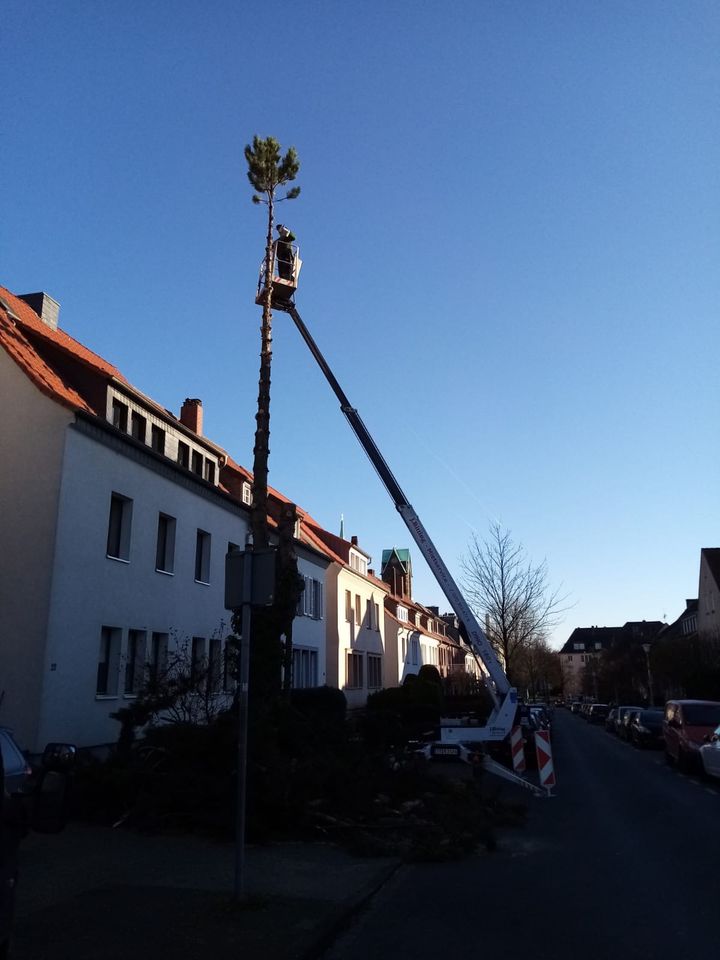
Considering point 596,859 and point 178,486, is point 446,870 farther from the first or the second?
point 178,486

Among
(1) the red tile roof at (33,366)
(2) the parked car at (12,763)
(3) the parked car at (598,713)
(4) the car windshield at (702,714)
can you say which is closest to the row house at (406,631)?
(3) the parked car at (598,713)

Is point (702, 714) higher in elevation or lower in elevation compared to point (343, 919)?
higher

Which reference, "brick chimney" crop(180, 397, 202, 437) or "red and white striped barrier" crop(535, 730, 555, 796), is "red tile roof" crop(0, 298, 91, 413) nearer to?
"brick chimney" crop(180, 397, 202, 437)

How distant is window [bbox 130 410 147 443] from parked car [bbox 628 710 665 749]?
2088 centimetres

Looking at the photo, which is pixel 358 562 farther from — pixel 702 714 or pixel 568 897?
pixel 568 897

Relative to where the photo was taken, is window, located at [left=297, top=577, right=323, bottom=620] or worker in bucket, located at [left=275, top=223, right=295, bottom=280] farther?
window, located at [left=297, top=577, right=323, bottom=620]

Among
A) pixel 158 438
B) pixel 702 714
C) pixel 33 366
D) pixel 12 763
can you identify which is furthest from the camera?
pixel 158 438

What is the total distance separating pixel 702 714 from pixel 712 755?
3.71m

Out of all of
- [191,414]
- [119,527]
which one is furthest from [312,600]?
[119,527]

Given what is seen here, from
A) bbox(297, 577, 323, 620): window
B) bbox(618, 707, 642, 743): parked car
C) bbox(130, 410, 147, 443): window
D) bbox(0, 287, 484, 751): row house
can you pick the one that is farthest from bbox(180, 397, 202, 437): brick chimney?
bbox(618, 707, 642, 743): parked car

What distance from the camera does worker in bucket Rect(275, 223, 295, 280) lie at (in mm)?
19078

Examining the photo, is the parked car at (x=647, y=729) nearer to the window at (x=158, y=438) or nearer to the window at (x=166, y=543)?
the window at (x=166, y=543)

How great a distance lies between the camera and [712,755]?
17.2 metres

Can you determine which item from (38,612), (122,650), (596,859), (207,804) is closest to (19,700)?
(38,612)
